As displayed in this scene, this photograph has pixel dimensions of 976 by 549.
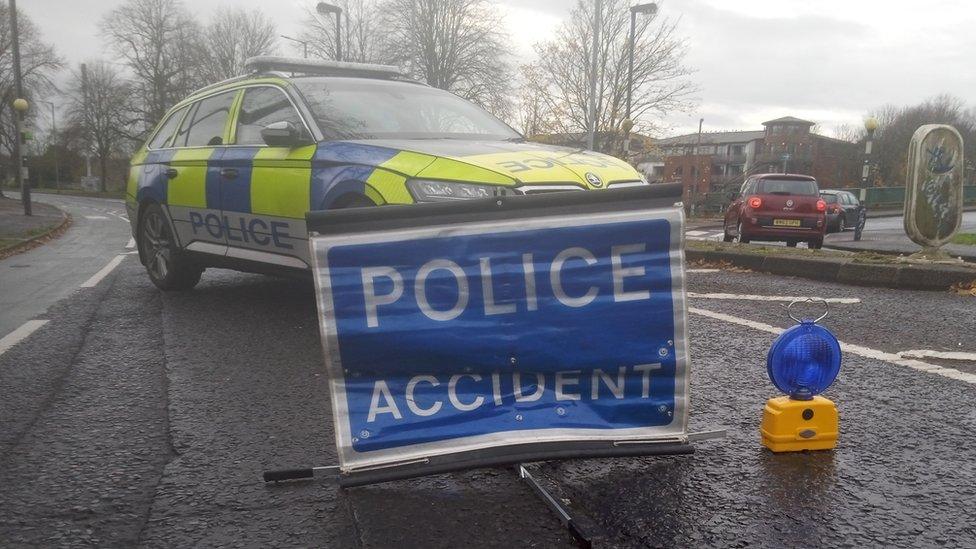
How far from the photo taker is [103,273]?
952cm

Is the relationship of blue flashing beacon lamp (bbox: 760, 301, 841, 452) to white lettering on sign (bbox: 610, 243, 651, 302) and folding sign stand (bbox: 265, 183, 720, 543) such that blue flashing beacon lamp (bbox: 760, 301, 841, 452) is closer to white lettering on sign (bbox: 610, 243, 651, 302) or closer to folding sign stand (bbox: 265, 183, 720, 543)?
folding sign stand (bbox: 265, 183, 720, 543)

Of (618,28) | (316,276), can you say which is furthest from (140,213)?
(618,28)

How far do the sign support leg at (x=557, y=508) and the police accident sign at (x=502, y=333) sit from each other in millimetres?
126

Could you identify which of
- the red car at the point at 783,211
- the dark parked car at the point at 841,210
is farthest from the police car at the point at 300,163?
the dark parked car at the point at 841,210

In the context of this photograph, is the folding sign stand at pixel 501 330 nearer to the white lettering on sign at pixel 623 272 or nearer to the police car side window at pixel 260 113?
the white lettering on sign at pixel 623 272

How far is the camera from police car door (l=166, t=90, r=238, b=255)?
6.51m

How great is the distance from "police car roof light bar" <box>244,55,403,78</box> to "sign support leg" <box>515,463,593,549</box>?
199 inches

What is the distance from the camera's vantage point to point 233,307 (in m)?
6.60

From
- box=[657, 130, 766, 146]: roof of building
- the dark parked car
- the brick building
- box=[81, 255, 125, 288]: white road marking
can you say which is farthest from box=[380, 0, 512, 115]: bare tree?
box=[657, 130, 766, 146]: roof of building

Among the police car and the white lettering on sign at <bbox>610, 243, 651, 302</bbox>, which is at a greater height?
the police car

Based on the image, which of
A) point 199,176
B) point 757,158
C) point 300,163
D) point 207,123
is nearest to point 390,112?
point 300,163

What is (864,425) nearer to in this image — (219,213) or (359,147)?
(359,147)

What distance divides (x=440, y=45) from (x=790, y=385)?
1740 inches

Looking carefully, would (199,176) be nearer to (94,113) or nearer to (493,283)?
(493,283)
